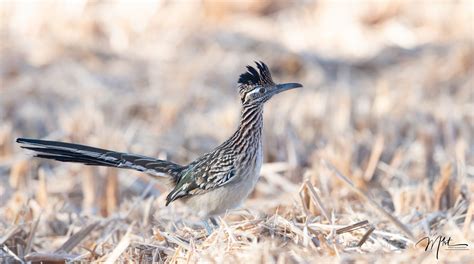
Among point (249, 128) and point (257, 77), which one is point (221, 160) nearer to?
point (249, 128)

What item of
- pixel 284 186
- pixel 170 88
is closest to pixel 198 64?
pixel 170 88

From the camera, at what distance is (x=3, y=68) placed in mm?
11938

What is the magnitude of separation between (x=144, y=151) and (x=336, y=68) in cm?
459

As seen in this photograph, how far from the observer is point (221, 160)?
6422 millimetres

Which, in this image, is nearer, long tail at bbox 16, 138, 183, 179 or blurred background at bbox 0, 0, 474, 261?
long tail at bbox 16, 138, 183, 179

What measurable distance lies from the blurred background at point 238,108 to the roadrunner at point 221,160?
0.25 m

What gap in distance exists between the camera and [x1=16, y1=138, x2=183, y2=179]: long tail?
6.16 meters

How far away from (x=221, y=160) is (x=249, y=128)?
0.31 m
